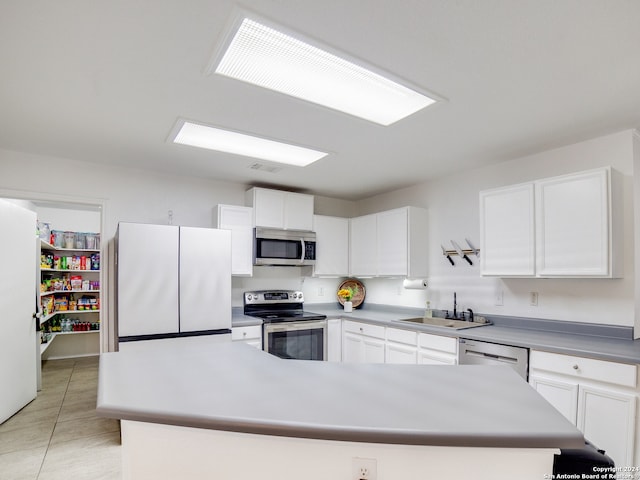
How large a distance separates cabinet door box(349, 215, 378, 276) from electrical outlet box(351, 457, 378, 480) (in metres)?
3.40

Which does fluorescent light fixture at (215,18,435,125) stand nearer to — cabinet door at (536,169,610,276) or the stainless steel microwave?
cabinet door at (536,169,610,276)

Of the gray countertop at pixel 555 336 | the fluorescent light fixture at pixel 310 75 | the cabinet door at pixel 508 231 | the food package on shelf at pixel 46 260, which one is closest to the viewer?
the fluorescent light fixture at pixel 310 75

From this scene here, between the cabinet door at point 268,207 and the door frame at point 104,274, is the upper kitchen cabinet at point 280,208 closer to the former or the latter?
the cabinet door at point 268,207

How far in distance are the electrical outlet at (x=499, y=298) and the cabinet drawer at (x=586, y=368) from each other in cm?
88

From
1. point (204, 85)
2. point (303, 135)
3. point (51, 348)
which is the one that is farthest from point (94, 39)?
point (51, 348)

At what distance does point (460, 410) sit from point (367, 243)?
3480mm

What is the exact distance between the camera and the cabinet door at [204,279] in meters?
3.32

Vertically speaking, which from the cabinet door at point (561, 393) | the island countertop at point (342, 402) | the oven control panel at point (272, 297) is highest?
the island countertop at point (342, 402)

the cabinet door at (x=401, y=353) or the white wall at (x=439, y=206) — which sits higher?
the white wall at (x=439, y=206)

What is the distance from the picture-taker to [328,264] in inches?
184

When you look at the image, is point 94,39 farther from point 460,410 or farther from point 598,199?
point 598,199

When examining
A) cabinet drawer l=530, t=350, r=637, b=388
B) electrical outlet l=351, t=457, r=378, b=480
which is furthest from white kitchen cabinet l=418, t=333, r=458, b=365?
electrical outlet l=351, t=457, r=378, b=480

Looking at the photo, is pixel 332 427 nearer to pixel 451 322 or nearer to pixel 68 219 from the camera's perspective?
pixel 451 322

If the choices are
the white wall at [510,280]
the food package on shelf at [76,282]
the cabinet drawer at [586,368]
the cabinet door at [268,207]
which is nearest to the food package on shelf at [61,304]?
the food package on shelf at [76,282]
